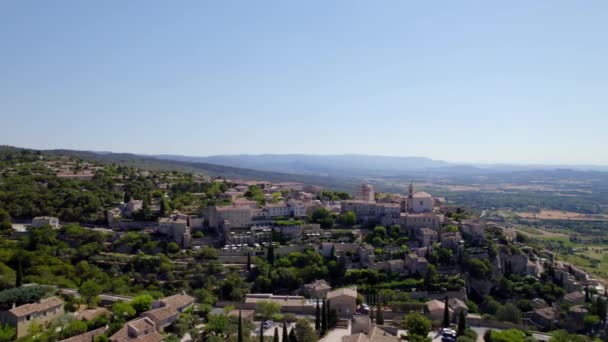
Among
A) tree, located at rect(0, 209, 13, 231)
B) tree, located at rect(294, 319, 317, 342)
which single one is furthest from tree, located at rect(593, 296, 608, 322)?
tree, located at rect(0, 209, 13, 231)

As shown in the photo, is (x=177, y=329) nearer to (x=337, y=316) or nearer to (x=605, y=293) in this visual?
(x=337, y=316)

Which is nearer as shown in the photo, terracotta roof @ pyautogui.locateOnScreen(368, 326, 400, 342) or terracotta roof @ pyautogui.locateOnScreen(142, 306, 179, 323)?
terracotta roof @ pyautogui.locateOnScreen(368, 326, 400, 342)

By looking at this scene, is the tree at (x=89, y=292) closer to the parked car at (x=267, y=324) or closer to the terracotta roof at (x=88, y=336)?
the terracotta roof at (x=88, y=336)

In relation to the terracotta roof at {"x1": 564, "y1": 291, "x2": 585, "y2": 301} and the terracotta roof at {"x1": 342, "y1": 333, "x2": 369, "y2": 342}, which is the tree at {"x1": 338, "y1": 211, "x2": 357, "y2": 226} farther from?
the terracotta roof at {"x1": 342, "y1": 333, "x2": 369, "y2": 342}

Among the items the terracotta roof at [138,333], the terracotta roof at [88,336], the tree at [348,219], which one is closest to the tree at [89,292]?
the terracotta roof at [88,336]

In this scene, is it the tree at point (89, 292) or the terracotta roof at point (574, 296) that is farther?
the terracotta roof at point (574, 296)

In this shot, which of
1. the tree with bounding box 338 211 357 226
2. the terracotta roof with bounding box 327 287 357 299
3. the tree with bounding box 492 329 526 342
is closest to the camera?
the tree with bounding box 492 329 526 342
